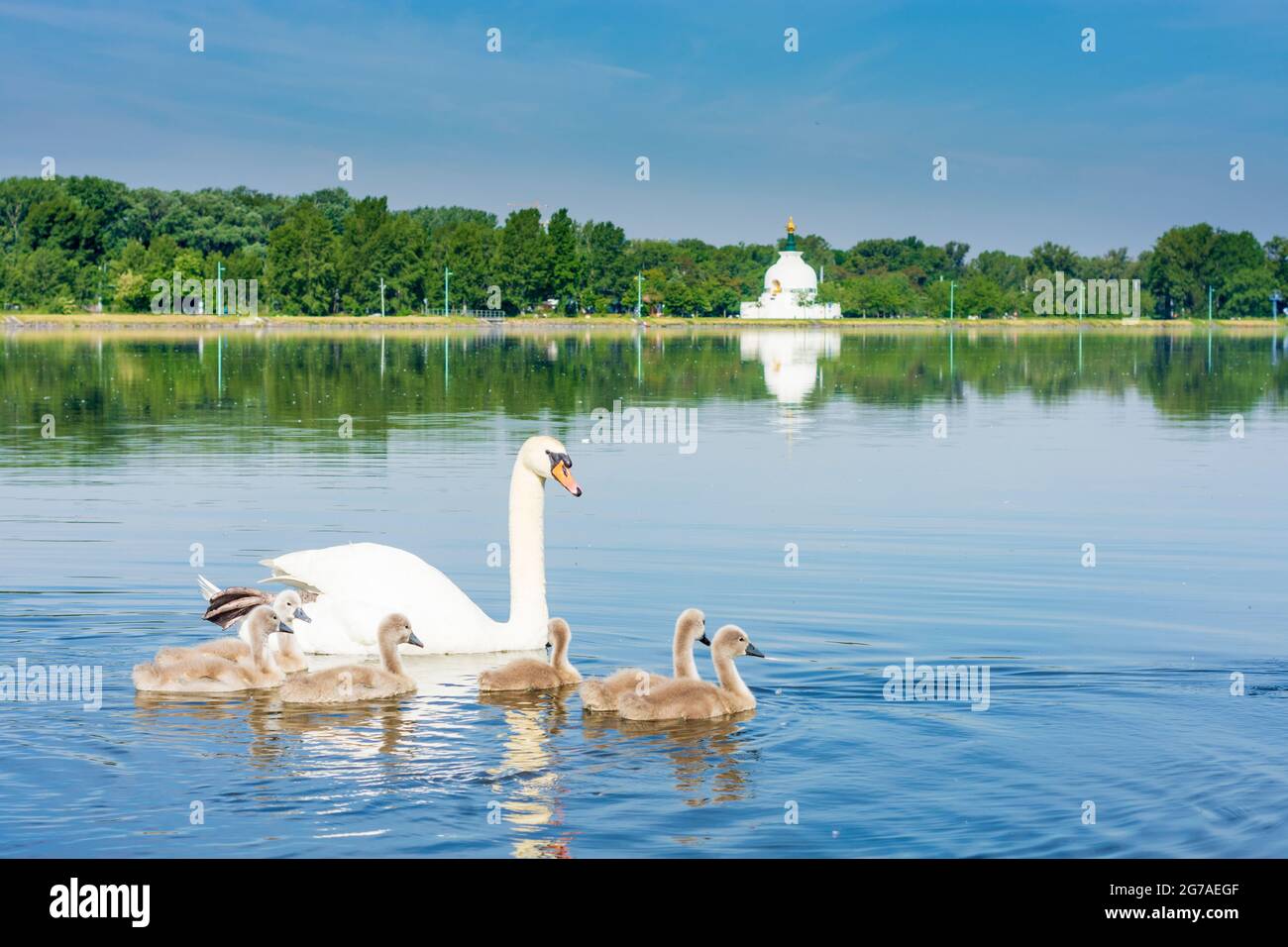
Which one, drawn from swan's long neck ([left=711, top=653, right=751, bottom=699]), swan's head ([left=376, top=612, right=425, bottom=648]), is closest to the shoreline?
swan's head ([left=376, top=612, right=425, bottom=648])

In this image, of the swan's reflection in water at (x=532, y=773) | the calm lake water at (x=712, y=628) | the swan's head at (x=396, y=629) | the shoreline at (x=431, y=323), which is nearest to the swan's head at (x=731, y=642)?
the calm lake water at (x=712, y=628)

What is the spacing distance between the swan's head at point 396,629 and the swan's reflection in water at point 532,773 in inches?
29.7

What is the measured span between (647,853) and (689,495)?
14.7 meters

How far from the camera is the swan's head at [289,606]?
1211cm

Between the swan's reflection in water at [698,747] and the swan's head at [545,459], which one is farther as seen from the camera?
the swan's head at [545,459]

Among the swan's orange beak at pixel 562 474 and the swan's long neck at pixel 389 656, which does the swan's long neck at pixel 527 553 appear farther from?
the swan's long neck at pixel 389 656

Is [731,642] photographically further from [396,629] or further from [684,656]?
[396,629]

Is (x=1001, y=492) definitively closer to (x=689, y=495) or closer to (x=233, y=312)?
(x=689, y=495)

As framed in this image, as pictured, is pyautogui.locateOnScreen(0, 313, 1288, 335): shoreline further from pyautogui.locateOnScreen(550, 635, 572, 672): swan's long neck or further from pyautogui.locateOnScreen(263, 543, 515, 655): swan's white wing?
pyautogui.locateOnScreen(550, 635, 572, 672): swan's long neck

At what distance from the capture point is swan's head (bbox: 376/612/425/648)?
1170 centimetres

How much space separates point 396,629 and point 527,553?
6.12 feet

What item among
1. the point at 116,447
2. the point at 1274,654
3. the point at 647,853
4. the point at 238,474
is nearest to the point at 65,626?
the point at 647,853

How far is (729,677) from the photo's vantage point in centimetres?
1103

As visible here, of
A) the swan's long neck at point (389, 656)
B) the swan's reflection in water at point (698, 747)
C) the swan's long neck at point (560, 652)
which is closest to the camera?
the swan's reflection in water at point (698, 747)
